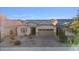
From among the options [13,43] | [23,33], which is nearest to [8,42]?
[13,43]

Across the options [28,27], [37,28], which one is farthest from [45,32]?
[28,27]

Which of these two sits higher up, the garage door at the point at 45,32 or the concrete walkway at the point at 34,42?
the garage door at the point at 45,32

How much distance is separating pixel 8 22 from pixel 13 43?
0.81 ft

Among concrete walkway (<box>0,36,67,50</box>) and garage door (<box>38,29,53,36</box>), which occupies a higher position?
garage door (<box>38,29,53,36</box>)

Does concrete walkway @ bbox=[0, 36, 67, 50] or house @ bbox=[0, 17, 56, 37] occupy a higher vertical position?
house @ bbox=[0, 17, 56, 37]

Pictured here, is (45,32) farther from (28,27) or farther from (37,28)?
(28,27)

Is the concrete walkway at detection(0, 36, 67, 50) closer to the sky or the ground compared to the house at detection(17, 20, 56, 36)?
closer to the ground

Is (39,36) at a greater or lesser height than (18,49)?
greater

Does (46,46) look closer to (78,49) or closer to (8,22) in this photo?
(78,49)

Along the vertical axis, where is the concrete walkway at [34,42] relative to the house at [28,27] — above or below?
below

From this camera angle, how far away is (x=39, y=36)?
7.61ft

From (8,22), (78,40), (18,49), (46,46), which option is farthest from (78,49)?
(8,22)
